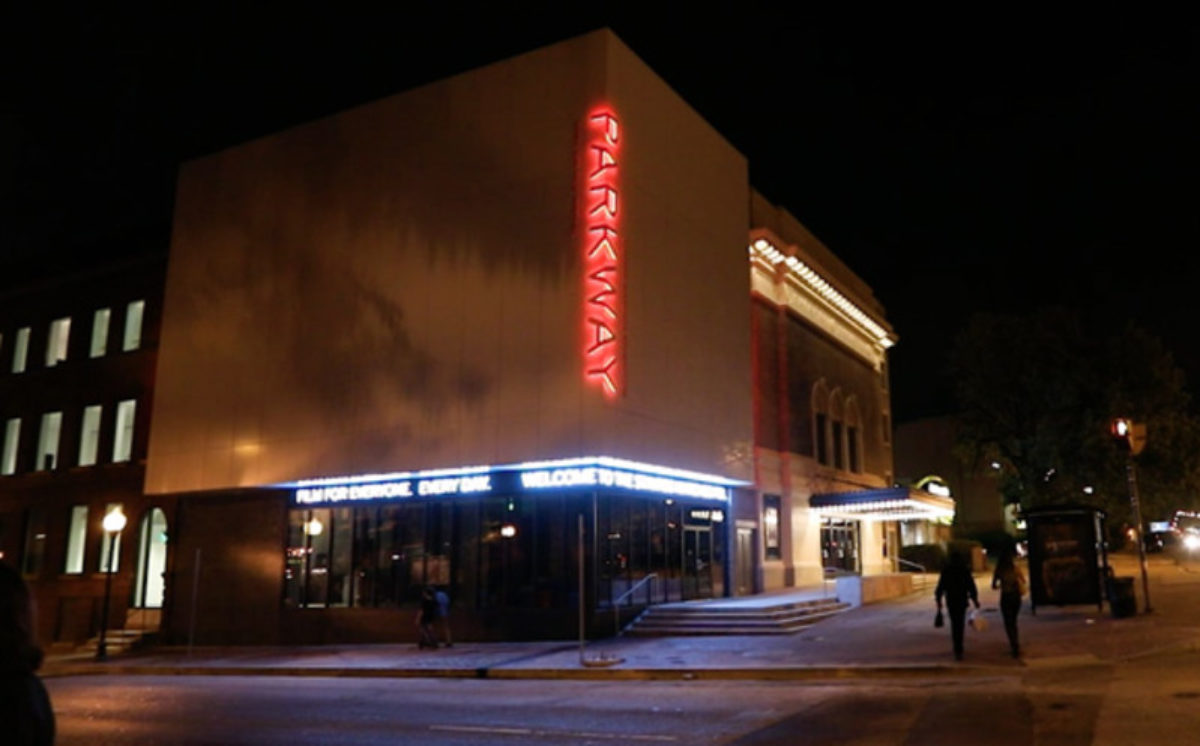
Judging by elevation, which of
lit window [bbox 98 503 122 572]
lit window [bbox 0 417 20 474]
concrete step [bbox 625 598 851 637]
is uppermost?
lit window [bbox 0 417 20 474]

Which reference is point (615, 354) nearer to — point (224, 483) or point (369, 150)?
point (369, 150)

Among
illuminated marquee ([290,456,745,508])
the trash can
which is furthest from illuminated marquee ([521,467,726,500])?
the trash can

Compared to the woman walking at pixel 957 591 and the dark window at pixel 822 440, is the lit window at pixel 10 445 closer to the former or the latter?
the dark window at pixel 822 440

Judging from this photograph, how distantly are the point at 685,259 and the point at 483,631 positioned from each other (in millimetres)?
11860

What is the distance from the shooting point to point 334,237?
28.6 metres

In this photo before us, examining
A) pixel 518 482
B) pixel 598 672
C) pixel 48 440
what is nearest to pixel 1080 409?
pixel 518 482

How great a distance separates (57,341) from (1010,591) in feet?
117

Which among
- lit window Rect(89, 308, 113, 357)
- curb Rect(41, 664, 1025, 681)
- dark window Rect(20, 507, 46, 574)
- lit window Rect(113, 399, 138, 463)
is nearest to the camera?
curb Rect(41, 664, 1025, 681)

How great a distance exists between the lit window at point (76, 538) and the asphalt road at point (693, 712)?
1876cm

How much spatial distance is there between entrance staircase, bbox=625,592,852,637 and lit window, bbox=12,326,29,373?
92.2 ft

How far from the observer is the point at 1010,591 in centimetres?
1575

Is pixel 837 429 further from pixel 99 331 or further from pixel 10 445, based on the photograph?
pixel 10 445

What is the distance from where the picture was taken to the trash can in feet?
67.2

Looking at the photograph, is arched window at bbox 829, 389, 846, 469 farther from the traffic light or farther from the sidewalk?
the traffic light
